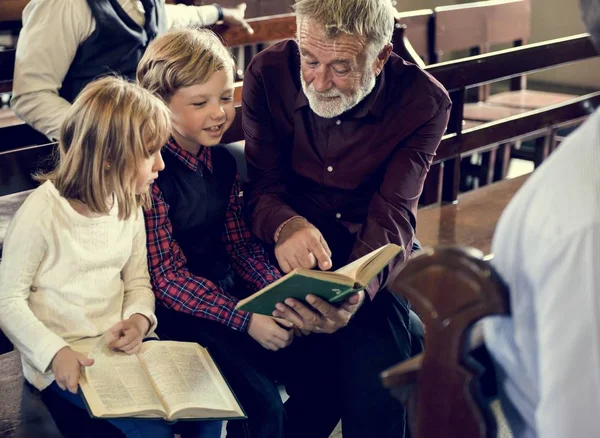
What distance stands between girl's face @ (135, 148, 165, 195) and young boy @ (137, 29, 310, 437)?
178mm

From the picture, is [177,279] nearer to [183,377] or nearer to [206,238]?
[206,238]

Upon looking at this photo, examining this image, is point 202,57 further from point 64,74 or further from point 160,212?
point 64,74

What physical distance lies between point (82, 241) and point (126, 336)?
0.25 m

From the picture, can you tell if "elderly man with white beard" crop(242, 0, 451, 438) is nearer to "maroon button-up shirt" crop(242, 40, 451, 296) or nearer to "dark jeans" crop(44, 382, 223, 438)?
"maroon button-up shirt" crop(242, 40, 451, 296)

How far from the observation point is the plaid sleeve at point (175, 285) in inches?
84.0

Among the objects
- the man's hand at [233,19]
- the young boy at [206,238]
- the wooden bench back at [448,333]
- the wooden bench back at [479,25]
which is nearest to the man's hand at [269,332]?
the young boy at [206,238]

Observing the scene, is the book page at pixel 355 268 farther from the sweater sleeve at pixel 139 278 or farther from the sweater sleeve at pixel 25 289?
the sweater sleeve at pixel 25 289

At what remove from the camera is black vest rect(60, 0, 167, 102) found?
2824 mm

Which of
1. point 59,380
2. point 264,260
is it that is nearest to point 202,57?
point 264,260

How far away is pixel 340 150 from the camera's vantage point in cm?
239

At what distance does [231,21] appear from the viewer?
12.1ft

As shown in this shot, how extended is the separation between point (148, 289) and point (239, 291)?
346 millimetres

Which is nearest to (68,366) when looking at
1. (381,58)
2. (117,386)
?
(117,386)

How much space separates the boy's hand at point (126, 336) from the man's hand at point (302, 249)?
17.1 inches
